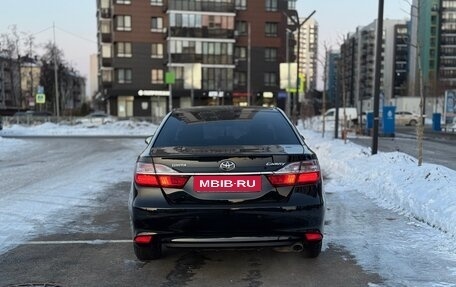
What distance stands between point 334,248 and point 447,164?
31.0 feet

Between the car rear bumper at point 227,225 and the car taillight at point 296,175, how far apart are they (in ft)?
0.75

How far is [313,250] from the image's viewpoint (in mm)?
5203

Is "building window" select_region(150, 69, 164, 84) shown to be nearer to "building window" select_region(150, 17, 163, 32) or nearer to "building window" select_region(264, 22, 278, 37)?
"building window" select_region(150, 17, 163, 32)

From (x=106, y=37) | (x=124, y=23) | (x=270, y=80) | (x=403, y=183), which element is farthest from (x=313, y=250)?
(x=106, y=37)

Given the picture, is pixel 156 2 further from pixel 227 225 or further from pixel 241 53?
pixel 227 225

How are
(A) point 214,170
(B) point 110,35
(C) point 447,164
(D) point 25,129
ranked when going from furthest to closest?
1. (B) point 110,35
2. (D) point 25,129
3. (C) point 447,164
4. (A) point 214,170

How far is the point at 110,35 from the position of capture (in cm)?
6975

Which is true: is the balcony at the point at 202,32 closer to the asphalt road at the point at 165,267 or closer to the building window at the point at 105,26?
the building window at the point at 105,26

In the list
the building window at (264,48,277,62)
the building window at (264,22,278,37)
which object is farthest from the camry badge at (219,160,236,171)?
the building window at (264,22,278,37)

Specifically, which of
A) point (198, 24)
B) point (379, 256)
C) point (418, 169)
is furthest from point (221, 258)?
point (198, 24)

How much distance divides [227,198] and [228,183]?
0.13 m

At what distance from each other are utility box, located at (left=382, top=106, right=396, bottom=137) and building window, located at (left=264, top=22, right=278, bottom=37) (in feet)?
138

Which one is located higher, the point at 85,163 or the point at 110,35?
the point at 110,35

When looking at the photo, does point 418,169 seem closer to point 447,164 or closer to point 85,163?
point 447,164
